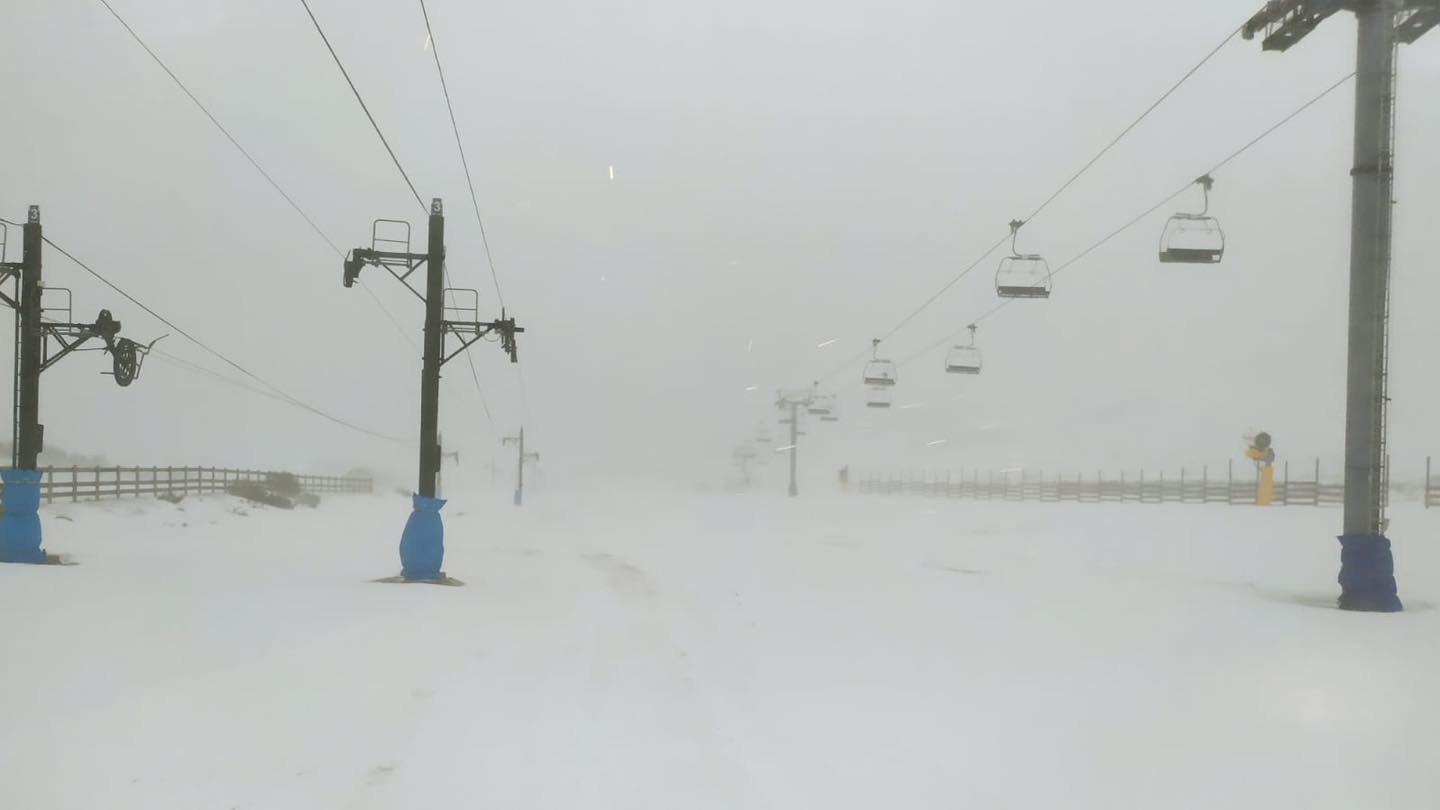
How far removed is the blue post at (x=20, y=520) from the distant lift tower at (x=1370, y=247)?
69.6 feet

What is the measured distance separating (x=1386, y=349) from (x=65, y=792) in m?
14.9

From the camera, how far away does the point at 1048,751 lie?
6027 millimetres

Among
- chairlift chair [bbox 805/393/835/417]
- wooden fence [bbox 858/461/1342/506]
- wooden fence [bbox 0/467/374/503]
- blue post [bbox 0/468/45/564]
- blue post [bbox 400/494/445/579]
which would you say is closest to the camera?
blue post [bbox 400/494/445/579]

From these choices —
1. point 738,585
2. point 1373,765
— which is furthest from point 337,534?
point 1373,765

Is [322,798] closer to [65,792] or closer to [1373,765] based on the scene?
[65,792]

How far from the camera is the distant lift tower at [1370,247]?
40.8ft

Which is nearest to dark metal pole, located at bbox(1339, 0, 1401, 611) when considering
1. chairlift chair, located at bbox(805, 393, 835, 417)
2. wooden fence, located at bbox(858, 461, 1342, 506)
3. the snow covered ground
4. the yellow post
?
the snow covered ground

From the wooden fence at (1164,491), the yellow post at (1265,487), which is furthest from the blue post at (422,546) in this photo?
the yellow post at (1265,487)

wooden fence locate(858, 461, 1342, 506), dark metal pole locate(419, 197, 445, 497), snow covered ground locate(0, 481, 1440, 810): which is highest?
dark metal pole locate(419, 197, 445, 497)

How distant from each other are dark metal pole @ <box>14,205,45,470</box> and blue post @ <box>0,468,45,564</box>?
0.63 m

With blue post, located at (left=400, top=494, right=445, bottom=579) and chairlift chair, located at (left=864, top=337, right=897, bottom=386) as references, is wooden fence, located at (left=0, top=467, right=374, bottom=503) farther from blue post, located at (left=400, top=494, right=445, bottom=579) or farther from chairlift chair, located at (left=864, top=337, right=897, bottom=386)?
chairlift chair, located at (left=864, top=337, right=897, bottom=386)

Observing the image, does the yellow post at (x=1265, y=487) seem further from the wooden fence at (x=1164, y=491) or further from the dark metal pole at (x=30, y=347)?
the dark metal pole at (x=30, y=347)

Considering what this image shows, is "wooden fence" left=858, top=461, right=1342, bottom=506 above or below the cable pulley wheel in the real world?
below

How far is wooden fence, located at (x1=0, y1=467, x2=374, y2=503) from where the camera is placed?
2947 cm
